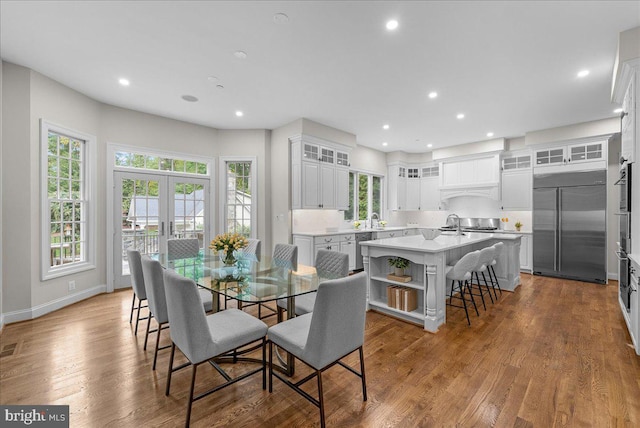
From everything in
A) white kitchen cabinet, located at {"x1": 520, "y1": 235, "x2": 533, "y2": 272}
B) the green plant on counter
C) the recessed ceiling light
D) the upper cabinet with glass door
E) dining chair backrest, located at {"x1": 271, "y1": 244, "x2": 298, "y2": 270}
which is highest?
the recessed ceiling light

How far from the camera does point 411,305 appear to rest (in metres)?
3.48

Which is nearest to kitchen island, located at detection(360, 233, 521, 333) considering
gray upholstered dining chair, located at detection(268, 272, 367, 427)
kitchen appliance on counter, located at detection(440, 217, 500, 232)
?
gray upholstered dining chair, located at detection(268, 272, 367, 427)

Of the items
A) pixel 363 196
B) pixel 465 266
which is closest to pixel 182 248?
pixel 465 266

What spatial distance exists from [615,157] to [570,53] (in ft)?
12.5

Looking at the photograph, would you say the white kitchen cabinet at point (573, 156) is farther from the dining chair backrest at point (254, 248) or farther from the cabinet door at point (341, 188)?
the dining chair backrest at point (254, 248)

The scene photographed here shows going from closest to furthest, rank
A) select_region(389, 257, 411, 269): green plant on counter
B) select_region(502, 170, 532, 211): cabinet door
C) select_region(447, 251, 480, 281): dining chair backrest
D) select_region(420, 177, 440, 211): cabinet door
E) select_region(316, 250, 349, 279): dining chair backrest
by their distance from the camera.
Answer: select_region(316, 250, 349, 279): dining chair backrest < select_region(447, 251, 480, 281): dining chair backrest < select_region(389, 257, 411, 269): green plant on counter < select_region(502, 170, 532, 211): cabinet door < select_region(420, 177, 440, 211): cabinet door

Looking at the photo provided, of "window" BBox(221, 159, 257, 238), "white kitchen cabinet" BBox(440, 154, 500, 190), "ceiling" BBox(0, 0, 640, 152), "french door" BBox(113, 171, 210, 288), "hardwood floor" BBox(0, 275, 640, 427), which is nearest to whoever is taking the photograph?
"hardwood floor" BBox(0, 275, 640, 427)

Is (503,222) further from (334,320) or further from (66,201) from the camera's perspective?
(66,201)

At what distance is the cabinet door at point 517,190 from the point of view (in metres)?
6.16

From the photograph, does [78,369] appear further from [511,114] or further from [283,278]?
[511,114]

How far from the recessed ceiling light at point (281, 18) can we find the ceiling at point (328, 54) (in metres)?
0.03

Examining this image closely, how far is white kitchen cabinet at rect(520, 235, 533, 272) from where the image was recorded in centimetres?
602

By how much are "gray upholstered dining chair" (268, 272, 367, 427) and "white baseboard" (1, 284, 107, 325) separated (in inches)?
140

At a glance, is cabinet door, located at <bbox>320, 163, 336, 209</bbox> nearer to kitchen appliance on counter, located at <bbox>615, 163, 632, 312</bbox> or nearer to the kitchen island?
the kitchen island
